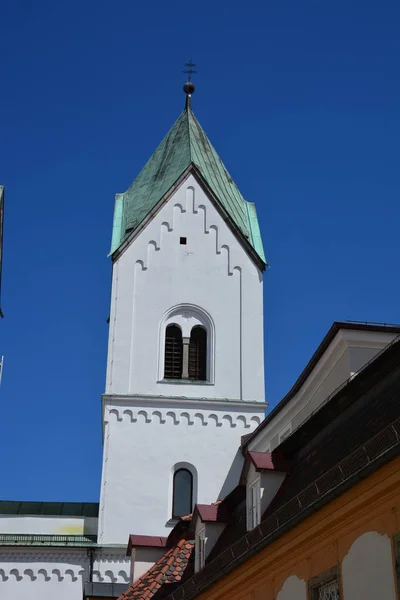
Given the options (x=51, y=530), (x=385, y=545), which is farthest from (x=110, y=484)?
(x=385, y=545)

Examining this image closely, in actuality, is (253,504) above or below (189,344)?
below

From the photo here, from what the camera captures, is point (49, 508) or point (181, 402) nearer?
point (181, 402)

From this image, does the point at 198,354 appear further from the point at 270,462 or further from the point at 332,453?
the point at 332,453

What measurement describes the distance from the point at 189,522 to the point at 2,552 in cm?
1064

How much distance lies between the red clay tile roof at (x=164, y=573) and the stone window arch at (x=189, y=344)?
12.6 meters

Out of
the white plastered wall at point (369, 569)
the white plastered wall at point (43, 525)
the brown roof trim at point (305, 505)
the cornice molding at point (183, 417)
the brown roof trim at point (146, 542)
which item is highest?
the cornice molding at point (183, 417)

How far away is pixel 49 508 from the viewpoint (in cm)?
3394

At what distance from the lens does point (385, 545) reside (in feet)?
33.1

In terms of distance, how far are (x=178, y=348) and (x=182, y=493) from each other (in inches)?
210

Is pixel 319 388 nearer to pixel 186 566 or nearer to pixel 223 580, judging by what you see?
pixel 186 566

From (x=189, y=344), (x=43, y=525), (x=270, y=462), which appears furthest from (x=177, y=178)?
(x=270, y=462)

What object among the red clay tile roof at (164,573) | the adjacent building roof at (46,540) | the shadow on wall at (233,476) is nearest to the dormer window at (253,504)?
the red clay tile roof at (164,573)

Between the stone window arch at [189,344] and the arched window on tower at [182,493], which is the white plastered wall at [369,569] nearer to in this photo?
the arched window on tower at [182,493]

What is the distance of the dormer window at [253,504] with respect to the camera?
15065 millimetres
